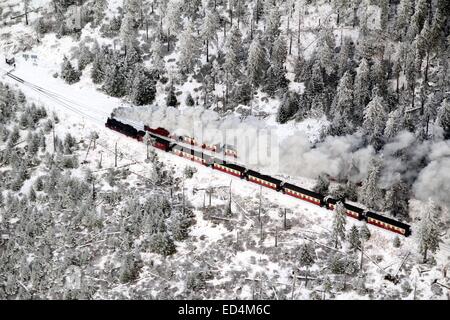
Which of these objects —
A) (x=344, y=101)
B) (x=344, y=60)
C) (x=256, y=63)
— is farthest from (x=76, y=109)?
(x=344, y=60)

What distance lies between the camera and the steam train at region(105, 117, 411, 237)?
103312 mm

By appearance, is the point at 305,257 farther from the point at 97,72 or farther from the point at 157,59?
the point at 97,72

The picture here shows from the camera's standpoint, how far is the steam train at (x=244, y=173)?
103 meters

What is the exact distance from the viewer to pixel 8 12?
155625mm

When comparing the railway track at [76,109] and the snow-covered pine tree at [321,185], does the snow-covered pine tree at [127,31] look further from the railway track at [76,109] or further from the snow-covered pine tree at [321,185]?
the snow-covered pine tree at [321,185]

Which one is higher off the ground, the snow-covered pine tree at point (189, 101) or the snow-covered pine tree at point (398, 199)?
the snow-covered pine tree at point (189, 101)

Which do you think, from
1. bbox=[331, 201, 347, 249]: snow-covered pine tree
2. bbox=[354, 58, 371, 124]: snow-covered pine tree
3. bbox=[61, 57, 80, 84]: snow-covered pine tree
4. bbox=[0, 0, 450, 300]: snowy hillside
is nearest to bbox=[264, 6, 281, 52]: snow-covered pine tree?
bbox=[0, 0, 450, 300]: snowy hillside

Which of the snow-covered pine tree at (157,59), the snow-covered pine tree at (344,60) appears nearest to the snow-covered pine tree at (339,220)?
the snow-covered pine tree at (344,60)

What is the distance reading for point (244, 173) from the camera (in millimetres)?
113688

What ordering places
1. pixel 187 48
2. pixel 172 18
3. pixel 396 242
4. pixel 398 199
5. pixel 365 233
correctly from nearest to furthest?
1. pixel 396 242
2. pixel 365 233
3. pixel 398 199
4. pixel 187 48
5. pixel 172 18

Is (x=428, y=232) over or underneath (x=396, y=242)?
over

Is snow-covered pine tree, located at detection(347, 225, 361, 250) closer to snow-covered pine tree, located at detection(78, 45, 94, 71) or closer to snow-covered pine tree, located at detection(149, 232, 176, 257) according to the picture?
snow-covered pine tree, located at detection(149, 232, 176, 257)

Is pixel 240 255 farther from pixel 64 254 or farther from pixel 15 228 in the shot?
pixel 15 228

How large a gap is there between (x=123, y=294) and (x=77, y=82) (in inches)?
2152
